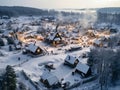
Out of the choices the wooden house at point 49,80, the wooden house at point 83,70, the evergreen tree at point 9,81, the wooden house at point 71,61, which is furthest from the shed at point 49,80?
the wooden house at point 71,61

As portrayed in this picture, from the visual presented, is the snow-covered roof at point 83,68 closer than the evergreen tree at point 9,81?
No

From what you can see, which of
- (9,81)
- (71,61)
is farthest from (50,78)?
(71,61)

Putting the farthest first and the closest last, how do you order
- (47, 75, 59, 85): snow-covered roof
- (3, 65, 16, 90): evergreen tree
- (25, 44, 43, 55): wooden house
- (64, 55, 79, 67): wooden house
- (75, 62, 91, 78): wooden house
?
(25, 44, 43, 55): wooden house, (64, 55, 79, 67): wooden house, (75, 62, 91, 78): wooden house, (47, 75, 59, 85): snow-covered roof, (3, 65, 16, 90): evergreen tree

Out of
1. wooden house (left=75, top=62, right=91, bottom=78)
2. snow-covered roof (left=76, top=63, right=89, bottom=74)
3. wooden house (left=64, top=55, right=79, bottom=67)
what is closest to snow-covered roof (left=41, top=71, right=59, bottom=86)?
wooden house (left=75, top=62, right=91, bottom=78)

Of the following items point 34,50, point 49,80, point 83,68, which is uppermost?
point 34,50

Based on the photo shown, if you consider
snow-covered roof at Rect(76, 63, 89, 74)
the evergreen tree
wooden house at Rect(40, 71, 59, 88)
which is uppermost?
the evergreen tree

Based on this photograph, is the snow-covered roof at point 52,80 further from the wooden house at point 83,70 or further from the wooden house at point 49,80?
the wooden house at point 83,70

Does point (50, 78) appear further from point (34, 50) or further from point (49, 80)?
point (34, 50)

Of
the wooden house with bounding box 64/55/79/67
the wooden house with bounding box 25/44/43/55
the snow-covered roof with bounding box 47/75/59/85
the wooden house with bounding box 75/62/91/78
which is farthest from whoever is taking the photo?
the wooden house with bounding box 25/44/43/55

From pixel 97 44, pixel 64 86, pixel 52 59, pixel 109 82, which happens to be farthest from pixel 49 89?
pixel 97 44

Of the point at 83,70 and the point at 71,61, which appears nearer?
the point at 83,70

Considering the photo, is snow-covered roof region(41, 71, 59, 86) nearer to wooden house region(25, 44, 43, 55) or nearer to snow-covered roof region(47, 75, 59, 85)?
snow-covered roof region(47, 75, 59, 85)
